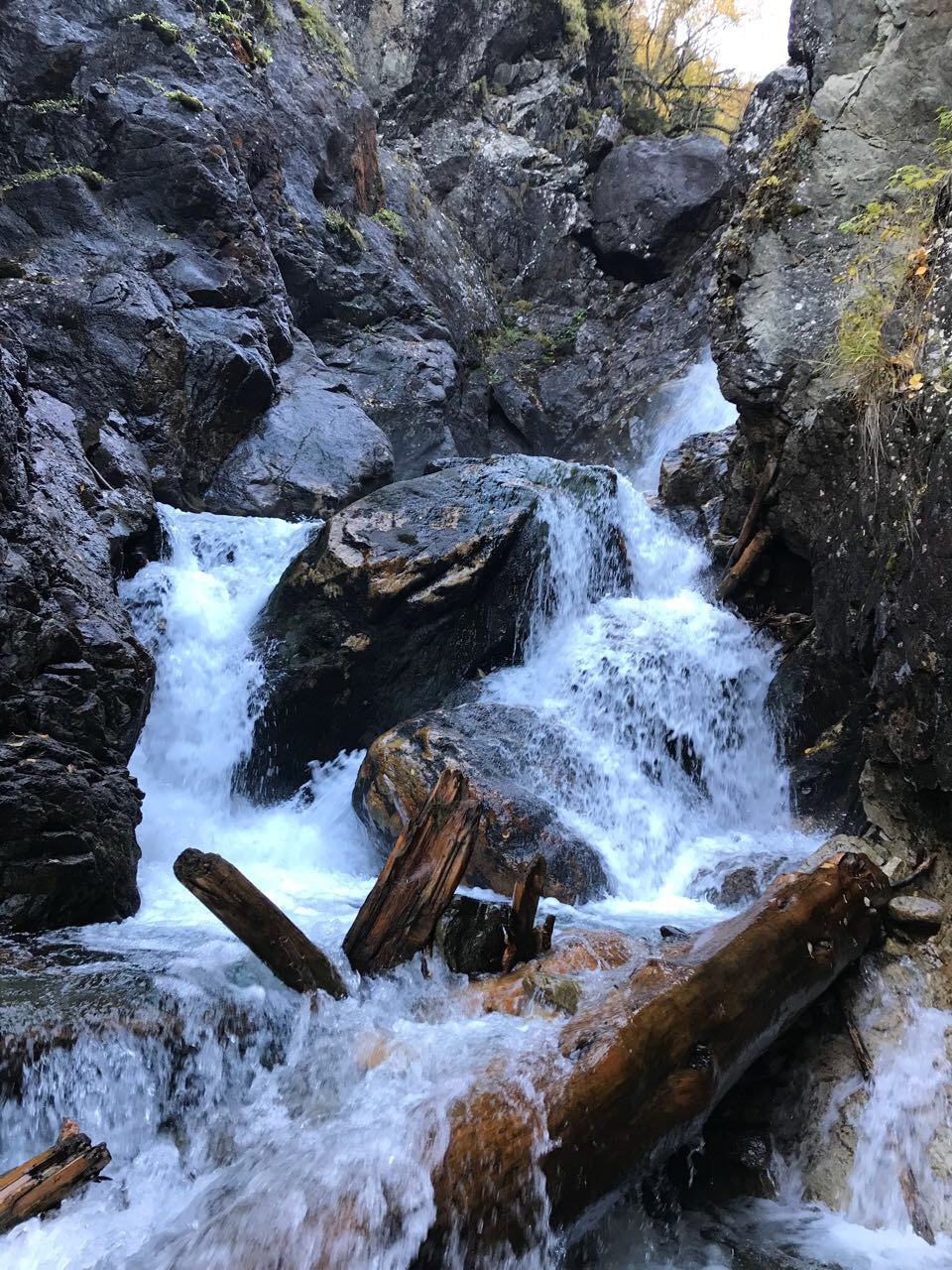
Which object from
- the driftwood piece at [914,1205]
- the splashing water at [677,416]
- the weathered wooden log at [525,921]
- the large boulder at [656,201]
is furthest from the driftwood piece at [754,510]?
the large boulder at [656,201]

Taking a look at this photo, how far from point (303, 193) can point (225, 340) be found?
5926mm

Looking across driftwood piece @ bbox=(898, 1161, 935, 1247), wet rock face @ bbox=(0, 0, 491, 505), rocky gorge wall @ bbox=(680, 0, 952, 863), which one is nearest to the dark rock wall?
rocky gorge wall @ bbox=(680, 0, 952, 863)

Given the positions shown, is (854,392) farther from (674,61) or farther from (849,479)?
(674,61)

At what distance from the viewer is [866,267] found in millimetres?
7000

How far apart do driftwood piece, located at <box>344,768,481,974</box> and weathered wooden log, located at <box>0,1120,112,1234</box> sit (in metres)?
1.38

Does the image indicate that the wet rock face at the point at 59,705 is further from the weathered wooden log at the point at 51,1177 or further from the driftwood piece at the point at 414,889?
the weathered wooden log at the point at 51,1177

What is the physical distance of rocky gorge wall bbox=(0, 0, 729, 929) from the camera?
5.78m

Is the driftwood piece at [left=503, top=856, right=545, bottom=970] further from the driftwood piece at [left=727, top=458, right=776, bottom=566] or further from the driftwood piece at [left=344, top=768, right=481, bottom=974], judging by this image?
the driftwood piece at [left=727, top=458, right=776, bottom=566]

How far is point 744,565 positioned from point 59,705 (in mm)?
7463

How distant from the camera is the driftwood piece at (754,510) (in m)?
8.73

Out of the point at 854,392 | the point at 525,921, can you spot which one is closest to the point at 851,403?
the point at 854,392

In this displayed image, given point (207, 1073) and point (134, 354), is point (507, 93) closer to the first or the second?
point (134, 354)

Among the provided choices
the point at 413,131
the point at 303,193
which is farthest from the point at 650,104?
the point at 303,193

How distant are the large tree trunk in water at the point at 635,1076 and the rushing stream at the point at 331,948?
0.12 m
